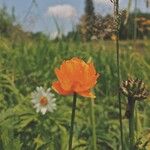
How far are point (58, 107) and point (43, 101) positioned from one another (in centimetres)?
33

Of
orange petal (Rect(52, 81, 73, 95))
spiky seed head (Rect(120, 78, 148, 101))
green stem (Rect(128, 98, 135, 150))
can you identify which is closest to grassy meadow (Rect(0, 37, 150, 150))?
green stem (Rect(128, 98, 135, 150))

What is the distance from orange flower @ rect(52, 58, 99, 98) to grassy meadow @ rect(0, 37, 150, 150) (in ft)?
0.77

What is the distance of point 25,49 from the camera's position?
4.98 meters

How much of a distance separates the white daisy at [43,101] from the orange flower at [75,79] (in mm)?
1316

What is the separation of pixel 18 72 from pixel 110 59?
1.29 meters

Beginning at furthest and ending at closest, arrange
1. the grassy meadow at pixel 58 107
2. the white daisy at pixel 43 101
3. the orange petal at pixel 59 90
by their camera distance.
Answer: the white daisy at pixel 43 101 → the grassy meadow at pixel 58 107 → the orange petal at pixel 59 90

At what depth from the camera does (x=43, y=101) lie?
288cm

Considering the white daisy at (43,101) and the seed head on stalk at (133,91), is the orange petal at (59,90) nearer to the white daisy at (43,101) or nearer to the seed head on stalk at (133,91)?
the seed head on stalk at (133,91)

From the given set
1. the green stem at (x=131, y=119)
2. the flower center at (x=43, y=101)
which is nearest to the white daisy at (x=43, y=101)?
the flower center at (x=43, y=101)

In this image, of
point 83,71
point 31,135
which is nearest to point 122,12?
point 83,71

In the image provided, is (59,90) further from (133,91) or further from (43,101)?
(43,101)

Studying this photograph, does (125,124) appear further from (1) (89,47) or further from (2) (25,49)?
(1) (89,47)

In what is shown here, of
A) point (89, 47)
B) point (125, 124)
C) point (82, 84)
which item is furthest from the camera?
point (89, 47)

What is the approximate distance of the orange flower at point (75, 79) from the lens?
137 cm
